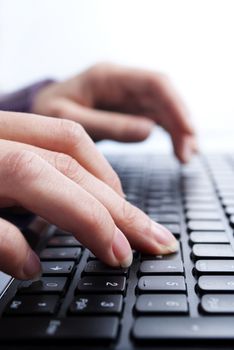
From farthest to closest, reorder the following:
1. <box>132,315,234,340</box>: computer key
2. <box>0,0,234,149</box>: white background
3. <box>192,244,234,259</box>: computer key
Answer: <box>0,0,234,149</box>: white background → <box>192,244,234,259</box>: computer key → <box>132,315,234,340</box>: computer key

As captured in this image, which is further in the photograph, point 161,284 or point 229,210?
point 229,210

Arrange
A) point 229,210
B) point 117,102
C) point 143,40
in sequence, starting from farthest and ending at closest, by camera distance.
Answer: point 143,40 < point 117,102 < point 229,210

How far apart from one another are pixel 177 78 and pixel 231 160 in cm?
47

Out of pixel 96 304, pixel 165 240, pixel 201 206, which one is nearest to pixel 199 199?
pixel 201 206

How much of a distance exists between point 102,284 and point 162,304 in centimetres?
5

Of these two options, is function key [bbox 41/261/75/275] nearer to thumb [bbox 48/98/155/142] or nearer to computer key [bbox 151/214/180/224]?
computer key [bbox 151/214/180/224]

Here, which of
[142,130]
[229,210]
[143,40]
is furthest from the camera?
[143,40]

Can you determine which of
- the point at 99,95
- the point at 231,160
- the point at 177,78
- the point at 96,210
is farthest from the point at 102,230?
the point at 177,78

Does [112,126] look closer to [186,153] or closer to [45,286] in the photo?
[186,153]

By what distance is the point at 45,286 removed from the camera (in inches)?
12.2

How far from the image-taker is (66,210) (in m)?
0.33

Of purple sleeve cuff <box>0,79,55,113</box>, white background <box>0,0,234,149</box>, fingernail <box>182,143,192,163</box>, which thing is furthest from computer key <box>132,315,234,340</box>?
white background <box>0,0,234,149</box>

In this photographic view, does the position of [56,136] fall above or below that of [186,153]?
above

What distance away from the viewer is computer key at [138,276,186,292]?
0.30 m
